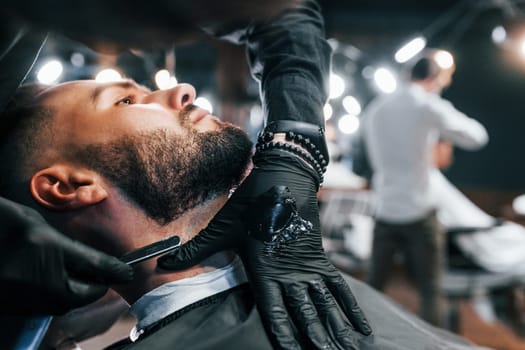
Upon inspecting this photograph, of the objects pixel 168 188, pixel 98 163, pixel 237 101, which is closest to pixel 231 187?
pixel 168 188

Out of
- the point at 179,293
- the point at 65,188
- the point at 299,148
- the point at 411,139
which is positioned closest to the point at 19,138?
the point at 65,188

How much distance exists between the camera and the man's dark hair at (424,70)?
2.44 meters

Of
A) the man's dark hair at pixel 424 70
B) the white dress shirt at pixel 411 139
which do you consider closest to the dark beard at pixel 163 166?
the white dress shirt at pixel 411 139

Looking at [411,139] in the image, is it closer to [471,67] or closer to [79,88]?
[79,88]

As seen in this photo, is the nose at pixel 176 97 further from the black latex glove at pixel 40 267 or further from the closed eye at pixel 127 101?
the black latex glove at pixel 40 267

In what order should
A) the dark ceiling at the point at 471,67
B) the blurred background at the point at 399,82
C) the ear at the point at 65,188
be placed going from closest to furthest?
1. the ear at the point at 65,188
2. the blurred background at the point at 399,82
3. the dark ceiling at the point at 471,67

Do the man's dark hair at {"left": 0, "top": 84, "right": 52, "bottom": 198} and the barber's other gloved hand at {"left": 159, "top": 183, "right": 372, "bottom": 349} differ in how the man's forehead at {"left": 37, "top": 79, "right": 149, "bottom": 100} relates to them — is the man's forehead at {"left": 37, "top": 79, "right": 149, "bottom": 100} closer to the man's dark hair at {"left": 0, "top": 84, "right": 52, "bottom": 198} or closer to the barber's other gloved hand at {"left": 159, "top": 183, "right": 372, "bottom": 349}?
the man's dark hair at {"left": 0, "top": 84, "right": 52, "bottom": 198}

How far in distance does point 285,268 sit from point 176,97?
400mm

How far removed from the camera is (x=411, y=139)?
2.40 metres

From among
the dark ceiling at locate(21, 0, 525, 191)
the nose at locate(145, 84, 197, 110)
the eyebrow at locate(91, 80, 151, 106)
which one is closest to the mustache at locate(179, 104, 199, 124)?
the nose at locate(145, 84, 197, 110)

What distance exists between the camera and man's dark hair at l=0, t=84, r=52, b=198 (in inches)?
34.8

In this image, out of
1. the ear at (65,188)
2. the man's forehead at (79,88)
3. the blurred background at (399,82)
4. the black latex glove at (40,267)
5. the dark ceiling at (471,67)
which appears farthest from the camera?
the dark ceiling at (471,67)

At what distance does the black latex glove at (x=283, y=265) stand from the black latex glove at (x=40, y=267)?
0.16 m

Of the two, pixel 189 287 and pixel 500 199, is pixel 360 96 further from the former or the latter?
pixel 189 287
